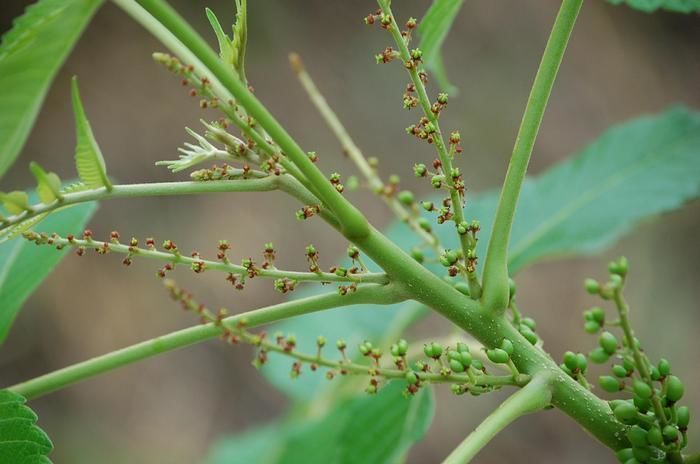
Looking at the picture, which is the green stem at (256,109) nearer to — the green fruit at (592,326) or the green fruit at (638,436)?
the green fruit at (592,326)

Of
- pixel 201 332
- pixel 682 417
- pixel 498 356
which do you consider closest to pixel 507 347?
pixel 498 356

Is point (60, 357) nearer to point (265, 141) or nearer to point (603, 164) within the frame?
point (603, 164)

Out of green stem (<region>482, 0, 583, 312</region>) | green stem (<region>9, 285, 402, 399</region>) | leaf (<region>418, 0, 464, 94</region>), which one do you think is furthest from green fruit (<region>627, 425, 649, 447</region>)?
leaf (<region>418, 0, 464, 94</region>)

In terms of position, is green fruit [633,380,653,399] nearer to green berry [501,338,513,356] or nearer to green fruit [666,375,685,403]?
green fruit [666,375,685,403]

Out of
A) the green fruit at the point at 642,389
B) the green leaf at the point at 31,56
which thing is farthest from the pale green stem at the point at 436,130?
the green leaf at the point at 31,56

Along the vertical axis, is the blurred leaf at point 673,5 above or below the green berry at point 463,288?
above

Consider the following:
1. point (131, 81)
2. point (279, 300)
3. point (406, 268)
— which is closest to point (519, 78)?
point (279, 300)
